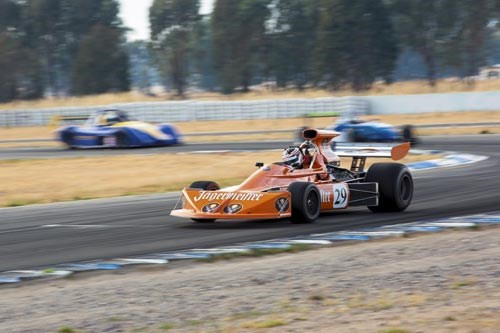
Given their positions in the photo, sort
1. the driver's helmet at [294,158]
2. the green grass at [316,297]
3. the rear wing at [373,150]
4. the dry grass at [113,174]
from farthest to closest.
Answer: the dry grass at [113,174]
the rear wing at [373,150]
the driver's helmet at [294,158]
the green grass at [316,297]

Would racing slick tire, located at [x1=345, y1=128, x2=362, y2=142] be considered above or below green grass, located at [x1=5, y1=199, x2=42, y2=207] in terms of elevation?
above

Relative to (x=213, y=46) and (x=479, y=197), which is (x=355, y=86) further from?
(x=479, y=197)

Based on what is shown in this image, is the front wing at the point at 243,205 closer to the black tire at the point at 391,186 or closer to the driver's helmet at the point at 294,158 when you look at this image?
the driver's helmet at the point at 294,158

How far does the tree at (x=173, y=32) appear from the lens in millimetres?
74819

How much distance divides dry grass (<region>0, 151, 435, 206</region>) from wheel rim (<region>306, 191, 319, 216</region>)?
604 centimetres

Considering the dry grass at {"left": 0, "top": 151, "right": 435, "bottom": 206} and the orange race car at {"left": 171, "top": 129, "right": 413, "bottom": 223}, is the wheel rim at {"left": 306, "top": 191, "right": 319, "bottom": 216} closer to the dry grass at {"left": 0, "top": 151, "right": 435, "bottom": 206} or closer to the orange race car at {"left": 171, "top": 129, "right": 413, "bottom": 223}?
the orange race car at {"left": 171, "top": 129, "right": 413, "bottom": 223}

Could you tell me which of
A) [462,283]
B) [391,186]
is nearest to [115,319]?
[462,283]

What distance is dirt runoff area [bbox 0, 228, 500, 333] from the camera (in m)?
5.96

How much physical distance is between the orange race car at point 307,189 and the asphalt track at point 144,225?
181mm

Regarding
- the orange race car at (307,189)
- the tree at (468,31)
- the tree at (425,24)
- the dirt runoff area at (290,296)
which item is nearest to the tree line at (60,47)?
the tree at (425,24)

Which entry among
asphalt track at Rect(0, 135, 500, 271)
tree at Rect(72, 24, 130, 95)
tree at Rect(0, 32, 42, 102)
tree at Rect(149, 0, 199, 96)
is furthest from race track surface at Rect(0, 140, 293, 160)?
tree at Rect(149, 0, 199, 96)

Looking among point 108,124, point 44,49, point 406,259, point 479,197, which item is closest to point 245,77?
point 44,49

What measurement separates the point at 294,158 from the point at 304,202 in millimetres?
894

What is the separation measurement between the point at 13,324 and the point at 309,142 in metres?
6.28
